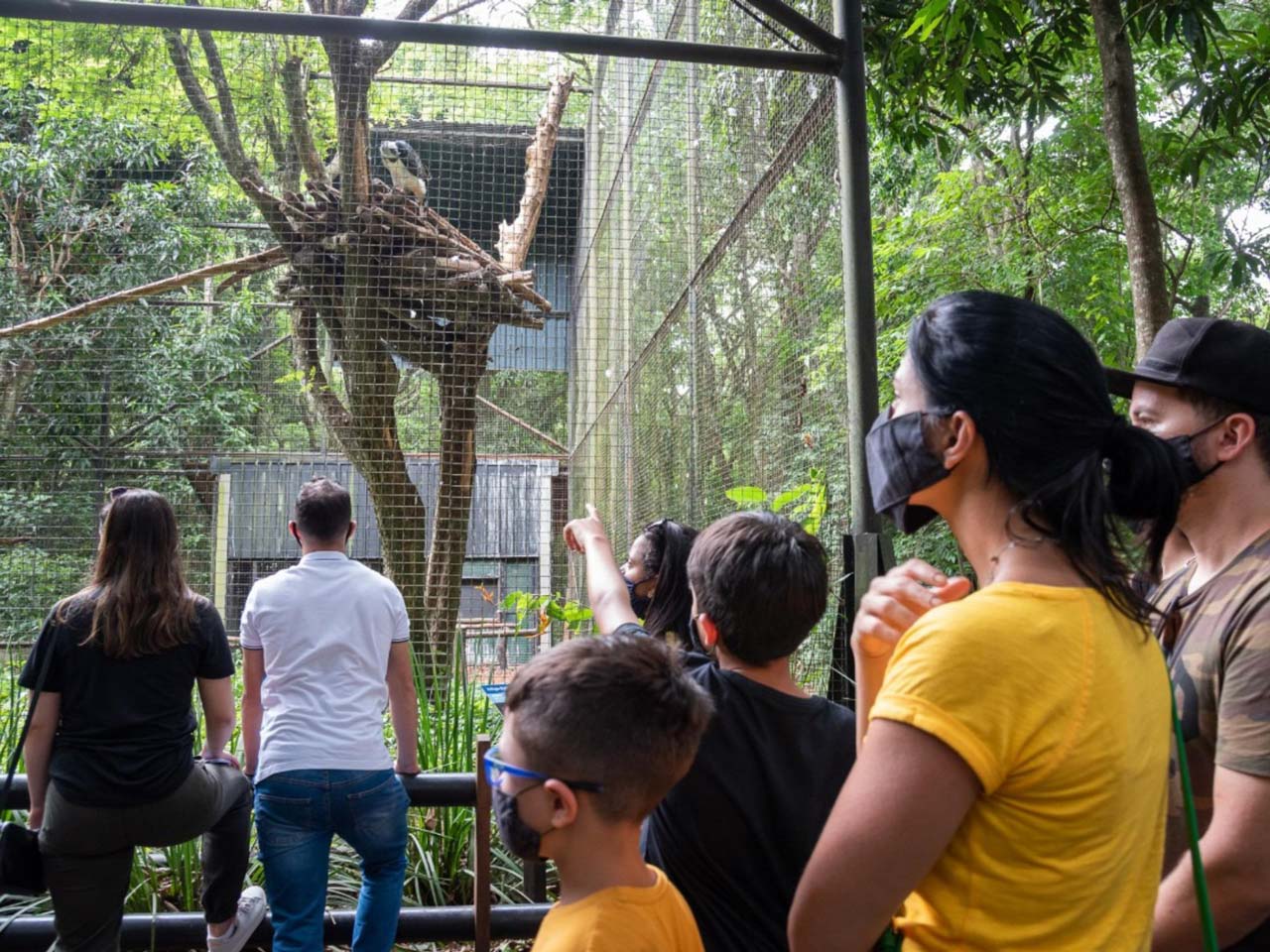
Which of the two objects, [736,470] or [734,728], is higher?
[736,470]

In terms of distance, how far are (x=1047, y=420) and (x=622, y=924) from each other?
2.20ft

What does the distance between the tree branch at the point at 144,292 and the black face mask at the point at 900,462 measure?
135 inches

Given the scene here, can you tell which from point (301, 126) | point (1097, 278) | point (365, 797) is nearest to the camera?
point (365, 797)

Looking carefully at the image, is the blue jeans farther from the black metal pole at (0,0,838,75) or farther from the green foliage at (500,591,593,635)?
the black metal pole at (0,0,838,75)

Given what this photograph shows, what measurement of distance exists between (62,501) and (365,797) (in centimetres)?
341

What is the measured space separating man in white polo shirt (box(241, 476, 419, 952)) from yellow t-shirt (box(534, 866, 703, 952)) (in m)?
1.68

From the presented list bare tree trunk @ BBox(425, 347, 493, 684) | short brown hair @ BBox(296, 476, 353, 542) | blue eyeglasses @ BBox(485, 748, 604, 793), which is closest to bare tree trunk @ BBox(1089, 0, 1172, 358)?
short brown hair @ BBox(296, 476, 353, 542)

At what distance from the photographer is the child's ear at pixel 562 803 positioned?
3.90ft

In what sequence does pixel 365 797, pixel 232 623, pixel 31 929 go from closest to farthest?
pixel 365 797
pixel 31 929
pixel 232 623

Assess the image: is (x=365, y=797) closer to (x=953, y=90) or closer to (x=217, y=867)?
(x=217, y=867)

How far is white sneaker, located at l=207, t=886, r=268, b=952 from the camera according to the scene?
2855 mm

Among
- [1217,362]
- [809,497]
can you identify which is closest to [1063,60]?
[809,497]

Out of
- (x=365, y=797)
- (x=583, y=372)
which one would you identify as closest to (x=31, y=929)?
(x=365, y=797)

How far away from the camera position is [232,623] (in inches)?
356
